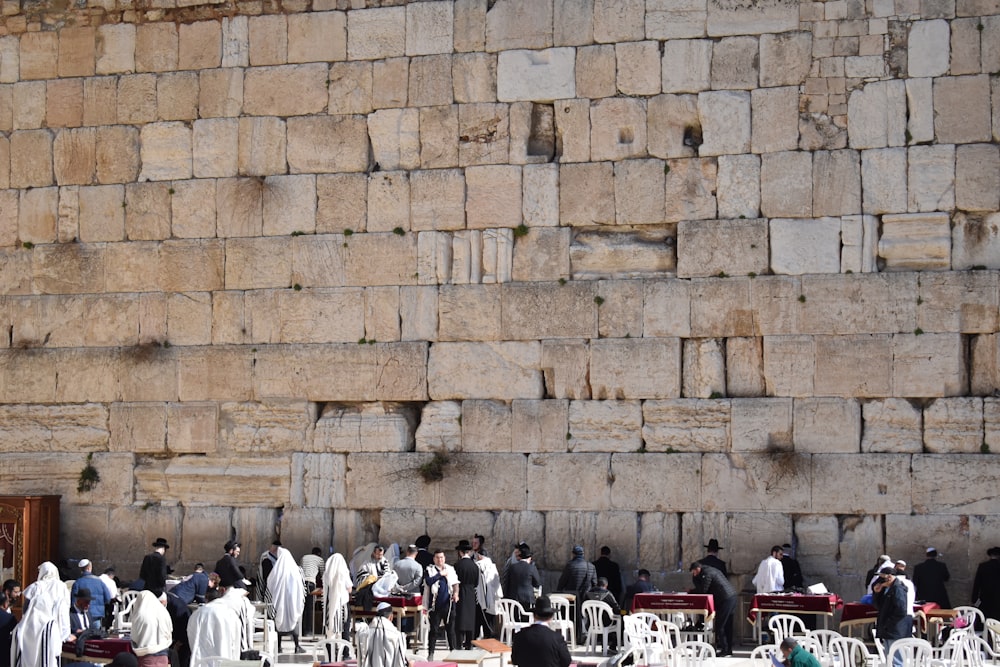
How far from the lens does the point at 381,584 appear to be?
43.0 ft

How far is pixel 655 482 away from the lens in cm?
1461

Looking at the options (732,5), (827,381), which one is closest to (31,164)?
(732,5)

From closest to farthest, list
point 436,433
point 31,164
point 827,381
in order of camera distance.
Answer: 1. point 827,381
2. point 436,433
3. point 31,164

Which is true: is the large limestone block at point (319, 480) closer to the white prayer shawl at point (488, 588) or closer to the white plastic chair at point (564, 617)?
the white prayer shawl at point (488, 588)

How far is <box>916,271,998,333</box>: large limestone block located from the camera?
46.0 ft

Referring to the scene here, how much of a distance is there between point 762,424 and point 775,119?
3098mm

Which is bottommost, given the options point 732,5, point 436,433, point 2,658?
point 2,658

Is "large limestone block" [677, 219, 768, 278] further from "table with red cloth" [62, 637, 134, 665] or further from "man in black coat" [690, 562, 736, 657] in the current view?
"table with red cloth" [62, 637, 134, 665]

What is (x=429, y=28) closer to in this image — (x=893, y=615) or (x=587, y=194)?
(x=587, y=194)

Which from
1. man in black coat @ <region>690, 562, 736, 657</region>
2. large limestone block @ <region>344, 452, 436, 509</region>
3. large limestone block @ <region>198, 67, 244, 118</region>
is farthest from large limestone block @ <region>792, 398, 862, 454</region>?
large limestone block @ <region>198, 67, 244, 118</region>

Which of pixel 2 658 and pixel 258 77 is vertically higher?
pixel 258 77

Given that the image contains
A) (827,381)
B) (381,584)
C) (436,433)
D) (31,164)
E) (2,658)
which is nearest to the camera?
(2,658)

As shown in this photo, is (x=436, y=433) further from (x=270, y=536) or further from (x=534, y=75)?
(x=534, y=75)

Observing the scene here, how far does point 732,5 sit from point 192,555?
8.20m
